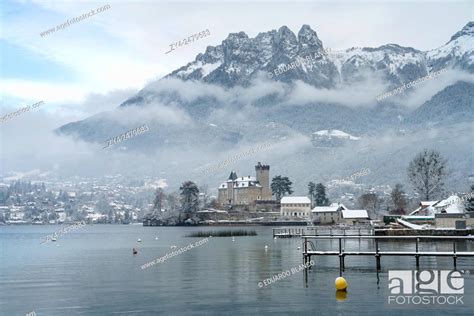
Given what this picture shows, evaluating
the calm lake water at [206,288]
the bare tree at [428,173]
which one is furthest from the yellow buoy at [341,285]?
the bare tree at [428,173]

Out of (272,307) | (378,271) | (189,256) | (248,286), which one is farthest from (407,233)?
(272,307)

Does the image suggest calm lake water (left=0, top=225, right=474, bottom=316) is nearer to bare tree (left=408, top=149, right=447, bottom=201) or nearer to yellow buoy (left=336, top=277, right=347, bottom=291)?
yellow buoy (left=336, top=277, right=347, bottom=291)

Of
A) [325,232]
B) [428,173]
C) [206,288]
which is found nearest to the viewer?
[206,288]

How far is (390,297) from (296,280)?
11.2 metres

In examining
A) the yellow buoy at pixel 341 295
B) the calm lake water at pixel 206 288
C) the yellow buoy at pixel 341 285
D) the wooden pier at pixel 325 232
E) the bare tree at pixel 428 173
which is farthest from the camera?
the bare tree at pixel 428 173

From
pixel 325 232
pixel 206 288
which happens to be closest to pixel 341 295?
pixel 206 288

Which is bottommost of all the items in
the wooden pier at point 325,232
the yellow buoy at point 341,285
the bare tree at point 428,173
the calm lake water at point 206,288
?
the calm lake water at point 206,288

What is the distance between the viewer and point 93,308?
143ft

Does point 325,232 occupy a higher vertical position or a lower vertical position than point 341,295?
higher

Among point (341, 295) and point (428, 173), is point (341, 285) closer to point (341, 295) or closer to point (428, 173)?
A: point (341, 295)

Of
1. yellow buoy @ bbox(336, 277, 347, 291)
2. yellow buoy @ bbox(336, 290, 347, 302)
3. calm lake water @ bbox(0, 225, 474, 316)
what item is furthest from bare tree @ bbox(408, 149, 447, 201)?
yellow buoy @ bbox(336, 290, 347, 302)

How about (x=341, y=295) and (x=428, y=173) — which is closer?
(x=341, y=295)

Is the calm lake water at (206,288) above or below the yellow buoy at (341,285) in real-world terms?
below

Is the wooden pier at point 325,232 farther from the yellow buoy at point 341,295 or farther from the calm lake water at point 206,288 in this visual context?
→ the yellow buoy at point 341,295
